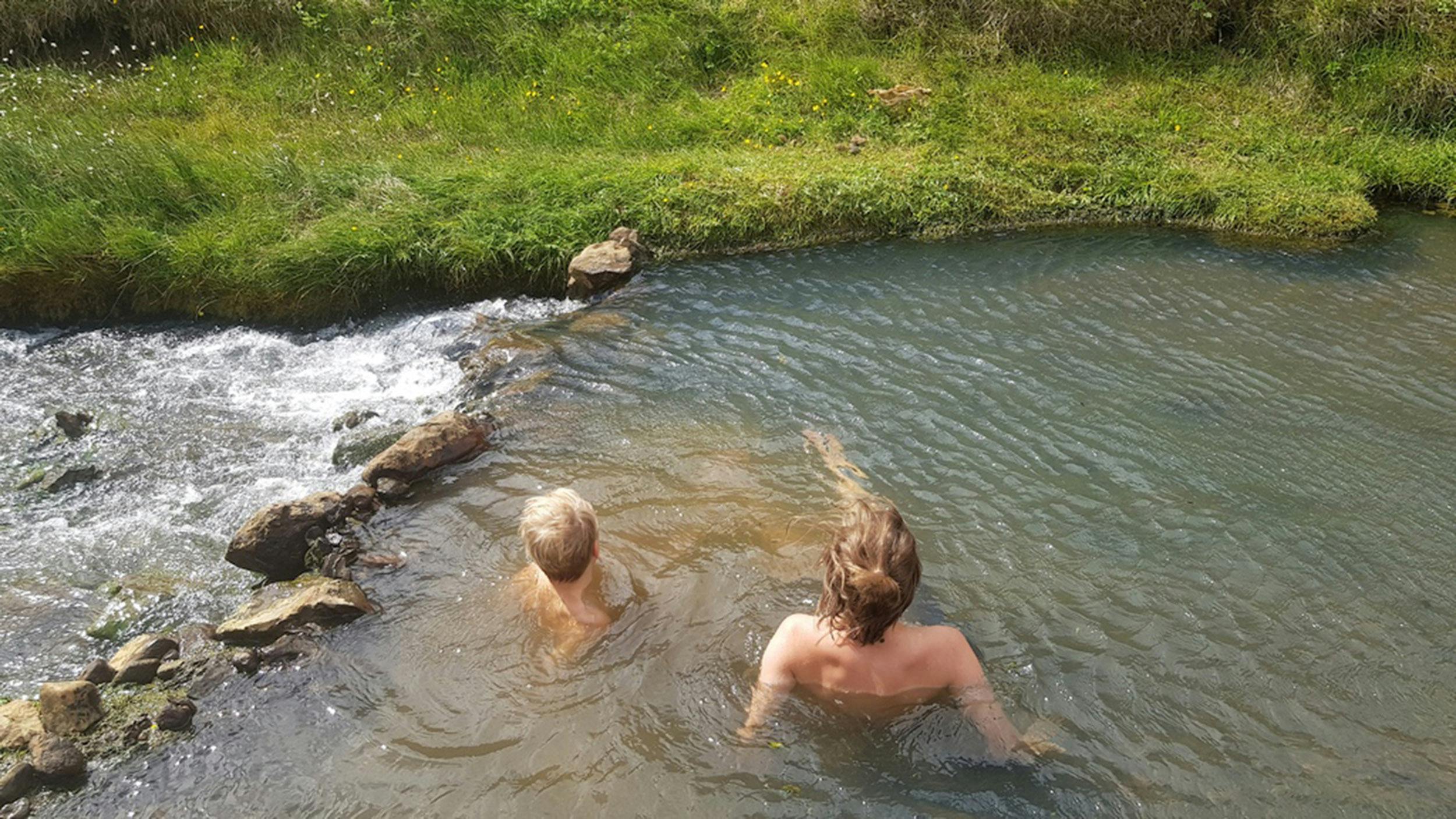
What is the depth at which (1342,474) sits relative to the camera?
21.9 feet

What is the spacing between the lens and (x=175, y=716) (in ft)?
16.3

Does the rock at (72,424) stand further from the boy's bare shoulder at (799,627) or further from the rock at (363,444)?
the boy's bare shoulder at (799,627)

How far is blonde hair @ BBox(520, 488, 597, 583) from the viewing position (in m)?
5.04

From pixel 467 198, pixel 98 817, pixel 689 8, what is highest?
pixel 689 8

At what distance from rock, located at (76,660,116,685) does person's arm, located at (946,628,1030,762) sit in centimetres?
441

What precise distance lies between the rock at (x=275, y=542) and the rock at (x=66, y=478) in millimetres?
1922

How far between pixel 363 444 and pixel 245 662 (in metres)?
2.60

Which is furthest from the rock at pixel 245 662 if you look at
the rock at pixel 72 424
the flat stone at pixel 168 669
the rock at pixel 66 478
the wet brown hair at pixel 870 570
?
the rock at pixel 72 424

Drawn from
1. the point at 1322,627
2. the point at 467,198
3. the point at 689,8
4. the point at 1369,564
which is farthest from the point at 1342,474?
the point at 689,8

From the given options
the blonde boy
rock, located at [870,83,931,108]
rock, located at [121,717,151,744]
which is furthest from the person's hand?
rock, located at [870,83,931,108]

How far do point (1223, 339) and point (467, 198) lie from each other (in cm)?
785

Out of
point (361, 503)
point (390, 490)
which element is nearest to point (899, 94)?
point (390, 490)

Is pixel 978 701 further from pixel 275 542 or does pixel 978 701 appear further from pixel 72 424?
pixel 72 424

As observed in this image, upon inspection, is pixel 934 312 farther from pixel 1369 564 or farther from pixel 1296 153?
pixel 1296 153
